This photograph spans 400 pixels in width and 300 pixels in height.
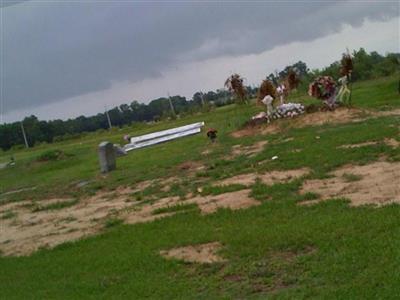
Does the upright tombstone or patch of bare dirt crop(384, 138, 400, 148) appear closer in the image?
patch of bare dirt crop(384, 138, 400, 148)

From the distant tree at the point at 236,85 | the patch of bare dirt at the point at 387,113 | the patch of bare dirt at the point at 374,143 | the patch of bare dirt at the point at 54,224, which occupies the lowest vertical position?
the patch of bare dirt at the point at 54,224

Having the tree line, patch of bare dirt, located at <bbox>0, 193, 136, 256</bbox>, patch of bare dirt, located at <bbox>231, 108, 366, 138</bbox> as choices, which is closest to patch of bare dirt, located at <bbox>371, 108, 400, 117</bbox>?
patch of bare dirt, located at <bbox>231, 108, 366, 138</bbox>

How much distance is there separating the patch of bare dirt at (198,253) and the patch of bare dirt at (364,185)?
1.70 metres

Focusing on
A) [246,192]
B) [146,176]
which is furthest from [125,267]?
[146,176]

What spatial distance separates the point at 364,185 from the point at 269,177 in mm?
2603

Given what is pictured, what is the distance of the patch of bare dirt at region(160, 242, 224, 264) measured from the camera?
6227 millimetres

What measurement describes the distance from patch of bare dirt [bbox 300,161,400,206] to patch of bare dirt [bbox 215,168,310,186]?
0.73 m

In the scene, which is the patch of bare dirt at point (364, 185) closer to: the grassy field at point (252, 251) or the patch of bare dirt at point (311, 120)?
the grassy field at point (252, 251)

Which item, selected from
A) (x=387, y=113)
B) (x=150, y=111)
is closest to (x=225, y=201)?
(x=387, y=113)

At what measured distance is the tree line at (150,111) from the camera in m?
45.8

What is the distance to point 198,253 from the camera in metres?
6.55

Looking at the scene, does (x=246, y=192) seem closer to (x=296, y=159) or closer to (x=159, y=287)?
(x=296, y=159)

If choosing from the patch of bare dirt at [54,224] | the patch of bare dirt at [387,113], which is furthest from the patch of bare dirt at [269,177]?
the patch of bare dirt at [387,113]

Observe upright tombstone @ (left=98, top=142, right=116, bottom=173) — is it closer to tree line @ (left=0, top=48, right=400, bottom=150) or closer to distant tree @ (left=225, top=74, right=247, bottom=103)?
distant tree @ (left=225, top=74, right=247, bottom=103)
